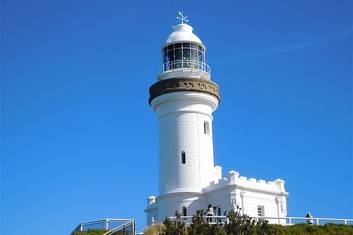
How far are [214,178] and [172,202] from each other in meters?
3.39

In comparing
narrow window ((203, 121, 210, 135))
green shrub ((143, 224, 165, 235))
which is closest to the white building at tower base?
narrow window ((203, 121, 210, 135))

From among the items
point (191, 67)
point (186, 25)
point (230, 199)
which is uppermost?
point (186, 25)

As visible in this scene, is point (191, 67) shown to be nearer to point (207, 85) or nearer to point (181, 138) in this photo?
point (207, 85)

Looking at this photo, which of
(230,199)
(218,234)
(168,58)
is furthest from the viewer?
(168,58)

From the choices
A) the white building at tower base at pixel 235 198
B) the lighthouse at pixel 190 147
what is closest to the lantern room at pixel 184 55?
the lighthouse at pixel 190 147

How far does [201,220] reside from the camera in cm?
3173

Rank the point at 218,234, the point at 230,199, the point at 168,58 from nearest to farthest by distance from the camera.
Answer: the point at 218,234, the point at 230,199, the point at 168,58

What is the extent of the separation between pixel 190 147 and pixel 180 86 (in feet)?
12.6

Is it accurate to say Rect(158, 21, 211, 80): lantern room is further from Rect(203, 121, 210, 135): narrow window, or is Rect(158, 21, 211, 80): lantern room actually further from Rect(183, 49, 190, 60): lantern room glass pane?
Rect(203, 121, 210, 135): narrow window

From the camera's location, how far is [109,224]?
3212 centimetres

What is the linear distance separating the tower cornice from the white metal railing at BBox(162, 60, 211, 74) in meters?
1.63

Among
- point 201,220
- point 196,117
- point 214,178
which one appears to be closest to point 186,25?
point 196,117

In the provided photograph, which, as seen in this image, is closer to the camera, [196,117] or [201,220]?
[201,220]

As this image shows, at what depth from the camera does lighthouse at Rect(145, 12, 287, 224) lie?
41.8 metres
